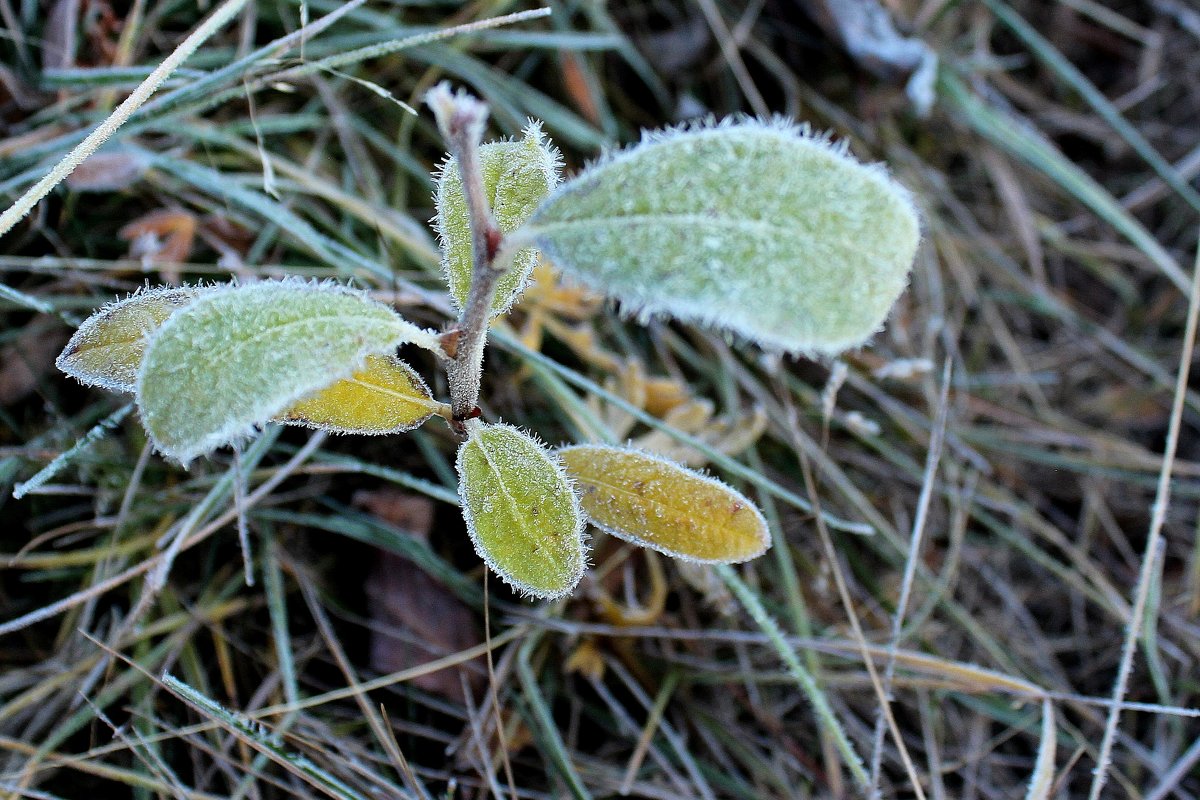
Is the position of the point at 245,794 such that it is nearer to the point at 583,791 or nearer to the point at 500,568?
the point at 583,791

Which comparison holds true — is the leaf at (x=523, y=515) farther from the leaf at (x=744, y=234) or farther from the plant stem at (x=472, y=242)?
the leaf at (x=744, y=234)

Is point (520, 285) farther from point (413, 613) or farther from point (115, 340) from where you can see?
point (413, 613)

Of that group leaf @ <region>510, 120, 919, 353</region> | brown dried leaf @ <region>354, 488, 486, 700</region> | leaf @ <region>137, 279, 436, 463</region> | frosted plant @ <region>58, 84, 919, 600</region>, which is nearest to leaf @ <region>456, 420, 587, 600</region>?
frosted plant @ <region>58, 84, 919, 600</region>

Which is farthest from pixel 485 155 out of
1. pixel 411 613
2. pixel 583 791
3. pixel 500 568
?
pixel 583 791

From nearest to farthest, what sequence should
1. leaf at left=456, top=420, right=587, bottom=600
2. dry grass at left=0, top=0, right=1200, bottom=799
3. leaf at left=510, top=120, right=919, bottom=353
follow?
leaf at left=510, top=120, right=919, bottom=353
leaf at left=456, top=420, right=587, bottom=600
dry grass at left=0, top=0, right=1200, bottom=799

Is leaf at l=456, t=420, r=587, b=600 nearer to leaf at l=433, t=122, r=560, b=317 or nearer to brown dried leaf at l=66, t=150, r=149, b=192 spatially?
leaf at l=433, t=122, r=560, b=317

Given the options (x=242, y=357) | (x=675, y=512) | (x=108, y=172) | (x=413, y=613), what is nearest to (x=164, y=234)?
(x=108, y=172)
